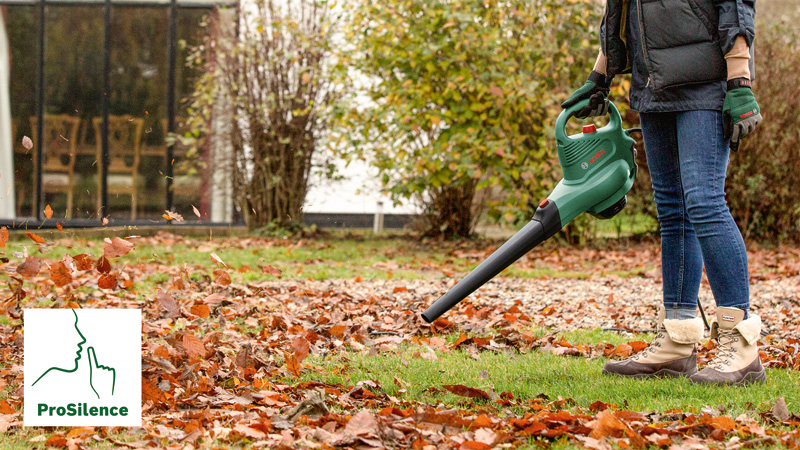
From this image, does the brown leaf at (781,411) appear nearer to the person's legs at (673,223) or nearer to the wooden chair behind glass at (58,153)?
the person's legs at (673,223)

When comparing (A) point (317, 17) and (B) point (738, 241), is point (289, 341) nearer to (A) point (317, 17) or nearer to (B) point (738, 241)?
(B) point (738, 241)

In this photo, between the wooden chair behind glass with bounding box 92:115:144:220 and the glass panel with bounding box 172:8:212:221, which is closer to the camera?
the wooden chair behind glass with bounding box 92:115:144:220

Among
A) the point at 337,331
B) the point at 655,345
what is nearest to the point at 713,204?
the point at 655,345

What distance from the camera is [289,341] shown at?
131 inches

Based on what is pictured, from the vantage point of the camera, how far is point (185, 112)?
930 centimetres

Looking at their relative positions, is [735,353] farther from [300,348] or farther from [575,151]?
[300,348]

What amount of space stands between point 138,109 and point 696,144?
794 centimetres

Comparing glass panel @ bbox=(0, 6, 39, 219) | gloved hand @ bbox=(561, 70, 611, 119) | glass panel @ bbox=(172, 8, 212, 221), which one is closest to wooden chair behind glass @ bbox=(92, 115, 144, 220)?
glass panel @ bbox=(172, 8, 212, 221)

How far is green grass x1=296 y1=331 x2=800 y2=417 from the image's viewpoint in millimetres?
2420

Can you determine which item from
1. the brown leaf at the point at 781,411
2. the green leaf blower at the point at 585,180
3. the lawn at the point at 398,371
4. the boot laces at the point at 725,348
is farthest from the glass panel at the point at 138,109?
the brown leaf at the point at 781,411

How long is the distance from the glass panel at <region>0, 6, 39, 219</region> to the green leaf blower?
7705mm

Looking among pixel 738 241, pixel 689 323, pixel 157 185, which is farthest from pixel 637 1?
pixel 157 185

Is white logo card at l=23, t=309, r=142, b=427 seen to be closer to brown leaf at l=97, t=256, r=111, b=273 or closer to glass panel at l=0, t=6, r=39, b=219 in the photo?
brown leaf at l=97, t=256, r=111, b=273

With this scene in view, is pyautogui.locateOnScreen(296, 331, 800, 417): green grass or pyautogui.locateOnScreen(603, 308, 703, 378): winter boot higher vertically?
pyautogui.locateOnScreen(603, 308, 703, 378): winter boot
